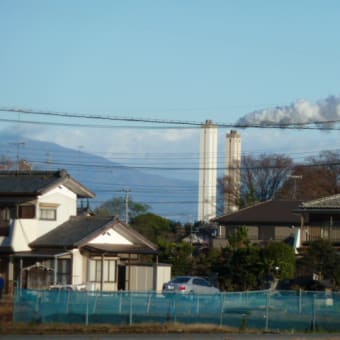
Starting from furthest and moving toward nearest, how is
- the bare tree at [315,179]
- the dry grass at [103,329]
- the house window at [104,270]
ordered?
the bare tree at [315,179] → the house window at [104,270] → the dry grass at [103,329]

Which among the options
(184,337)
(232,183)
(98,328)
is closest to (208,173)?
(232,183)

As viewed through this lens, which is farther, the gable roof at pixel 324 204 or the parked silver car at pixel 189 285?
the gable roof at pixel 324 204

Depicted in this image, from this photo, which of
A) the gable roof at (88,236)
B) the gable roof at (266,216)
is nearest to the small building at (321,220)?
the gable roof at (266,216)

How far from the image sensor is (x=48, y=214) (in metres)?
46.2

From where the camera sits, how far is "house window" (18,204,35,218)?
4497cm

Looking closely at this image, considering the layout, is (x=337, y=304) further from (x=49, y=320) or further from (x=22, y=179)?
(x=22, y=179)

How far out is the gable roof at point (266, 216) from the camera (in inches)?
Answer: 2950

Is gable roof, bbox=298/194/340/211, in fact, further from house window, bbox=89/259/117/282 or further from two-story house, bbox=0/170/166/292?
house window, bbox=89/259/117/282

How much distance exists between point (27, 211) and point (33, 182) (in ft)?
5.32

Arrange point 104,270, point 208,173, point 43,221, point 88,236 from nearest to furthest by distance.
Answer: point 88,236, point 43,221, point 104,270, point 208,173

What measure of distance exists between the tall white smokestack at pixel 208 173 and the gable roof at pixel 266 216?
37.4m

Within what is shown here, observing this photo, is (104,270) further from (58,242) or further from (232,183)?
(232,183)

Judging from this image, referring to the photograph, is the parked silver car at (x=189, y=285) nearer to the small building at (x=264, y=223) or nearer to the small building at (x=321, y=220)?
the small building at (x=321, y=220)

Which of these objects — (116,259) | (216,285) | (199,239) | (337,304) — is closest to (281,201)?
(199,239)
